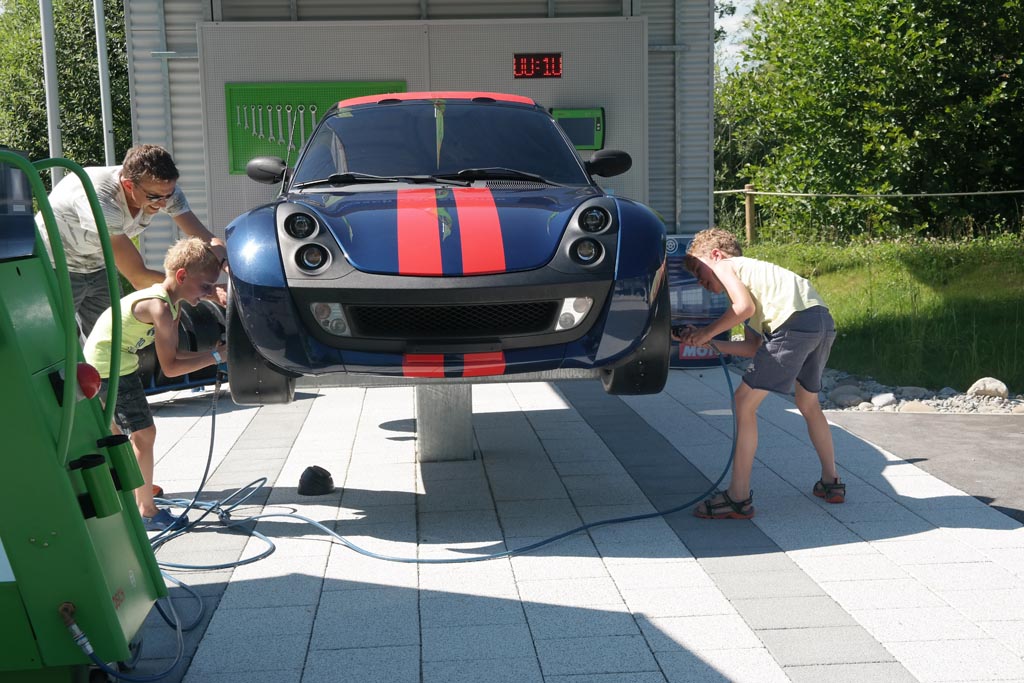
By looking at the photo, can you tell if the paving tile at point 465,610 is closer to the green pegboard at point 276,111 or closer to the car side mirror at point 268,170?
the car side mirror at point 268,170

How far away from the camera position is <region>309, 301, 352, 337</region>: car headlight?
4039 mm

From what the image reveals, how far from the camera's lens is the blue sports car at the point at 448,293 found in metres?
4.04

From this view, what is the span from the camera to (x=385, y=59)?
9.46 metres

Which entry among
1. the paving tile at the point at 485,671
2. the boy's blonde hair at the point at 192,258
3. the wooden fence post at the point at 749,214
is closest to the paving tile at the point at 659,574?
the paving tile at the point at 485,671

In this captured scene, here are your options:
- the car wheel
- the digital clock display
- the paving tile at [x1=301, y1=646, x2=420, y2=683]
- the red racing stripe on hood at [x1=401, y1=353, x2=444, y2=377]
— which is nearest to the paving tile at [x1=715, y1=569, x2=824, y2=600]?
the paving tile at [x1=301, y1=646, x2=420, y2=683]

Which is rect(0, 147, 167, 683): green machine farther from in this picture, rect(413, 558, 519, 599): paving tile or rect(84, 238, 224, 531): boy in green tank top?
rect(84, 238, 224, 531): boy in green tank top

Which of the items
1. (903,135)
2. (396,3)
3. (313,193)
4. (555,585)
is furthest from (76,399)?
(903,135)

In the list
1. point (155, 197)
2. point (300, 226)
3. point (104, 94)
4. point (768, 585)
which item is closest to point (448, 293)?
point (300, 226)

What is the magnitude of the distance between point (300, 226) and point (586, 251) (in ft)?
3.67

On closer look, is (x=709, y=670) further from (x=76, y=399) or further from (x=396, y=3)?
(x=396, y=3)

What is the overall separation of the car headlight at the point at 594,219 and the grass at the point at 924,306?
5067 mm

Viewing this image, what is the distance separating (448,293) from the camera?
3.99 meters

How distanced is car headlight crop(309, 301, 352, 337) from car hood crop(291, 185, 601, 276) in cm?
19

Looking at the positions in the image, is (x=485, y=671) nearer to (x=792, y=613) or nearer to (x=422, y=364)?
(x=792, y=613)
